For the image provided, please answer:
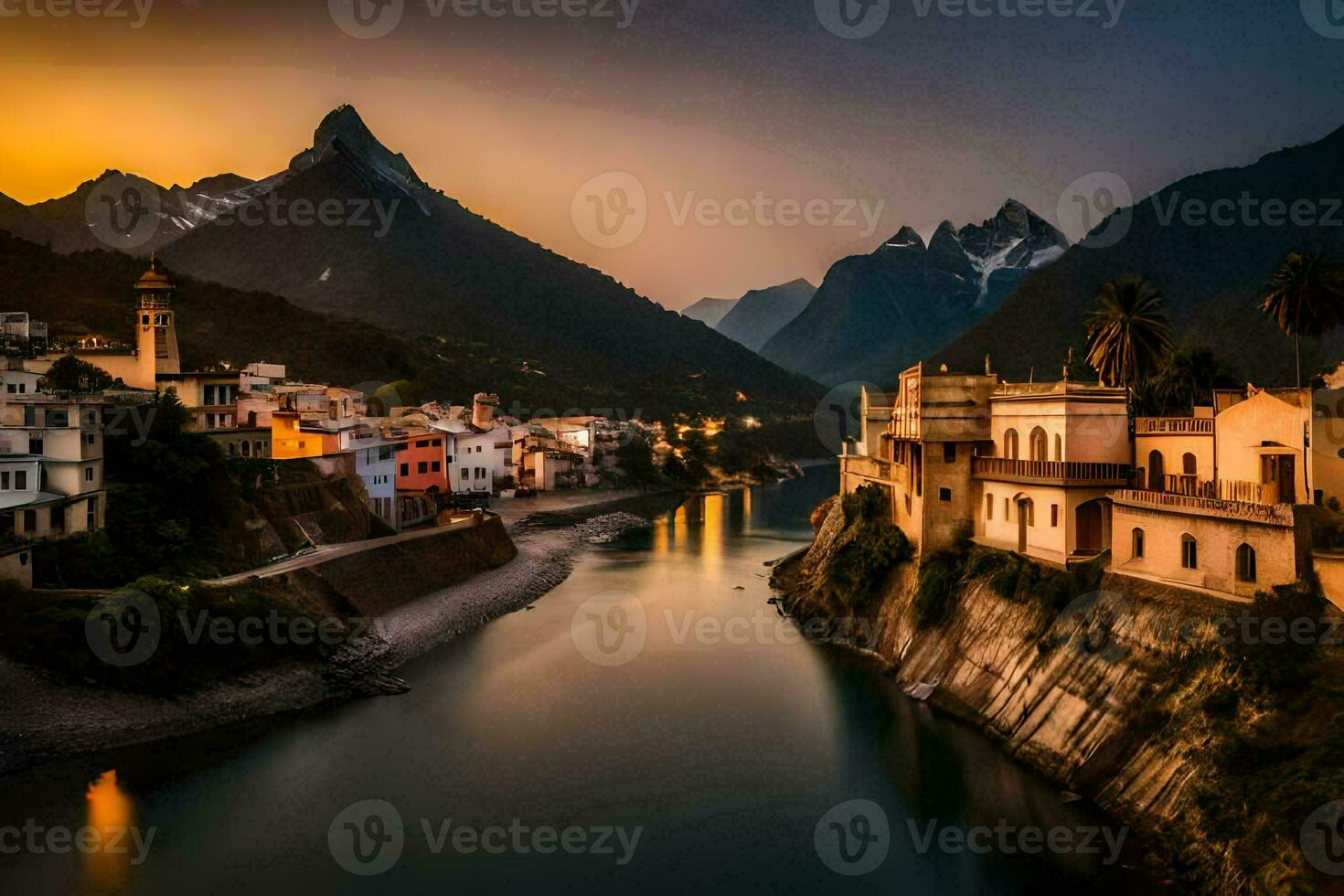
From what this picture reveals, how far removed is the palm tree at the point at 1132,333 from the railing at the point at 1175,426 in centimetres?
680

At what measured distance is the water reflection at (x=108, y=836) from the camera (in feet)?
56.7

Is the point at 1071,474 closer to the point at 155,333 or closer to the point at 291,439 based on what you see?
the point at 291,439

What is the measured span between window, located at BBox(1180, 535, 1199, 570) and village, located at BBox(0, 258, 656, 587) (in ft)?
95.7

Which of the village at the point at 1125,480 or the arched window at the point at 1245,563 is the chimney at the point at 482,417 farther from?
the arched window at the point at 1245,563

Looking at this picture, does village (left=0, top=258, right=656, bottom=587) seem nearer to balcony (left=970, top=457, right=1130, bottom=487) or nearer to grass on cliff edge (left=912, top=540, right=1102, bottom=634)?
grass on cliff edge (left=912, top=540, right=1102, bottom=634)

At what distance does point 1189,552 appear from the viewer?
20.6m

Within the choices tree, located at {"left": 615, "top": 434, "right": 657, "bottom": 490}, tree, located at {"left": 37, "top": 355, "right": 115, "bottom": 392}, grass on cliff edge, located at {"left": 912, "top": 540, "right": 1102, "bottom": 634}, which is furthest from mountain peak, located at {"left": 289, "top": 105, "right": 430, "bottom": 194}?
grass on cliff edge, located at {"left": 912, "top": 540, "right": 1102, "bottom": 634}

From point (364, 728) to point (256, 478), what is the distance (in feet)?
48.2

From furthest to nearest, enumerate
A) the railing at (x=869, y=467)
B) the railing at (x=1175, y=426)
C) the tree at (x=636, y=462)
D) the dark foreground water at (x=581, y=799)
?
the tree at (x=636, y=462), the railing at (x=869, y=467), the railing at (x=1175, y=426), the dark foreground water at (x=581, y=799)

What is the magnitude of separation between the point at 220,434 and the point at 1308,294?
40571 millimetres

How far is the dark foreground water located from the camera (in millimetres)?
17734

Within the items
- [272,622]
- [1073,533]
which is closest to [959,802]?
[1073,533]

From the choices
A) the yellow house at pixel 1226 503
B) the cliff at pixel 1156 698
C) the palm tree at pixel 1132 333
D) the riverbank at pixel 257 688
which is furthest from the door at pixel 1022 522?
the riverbank at pixel 257 688

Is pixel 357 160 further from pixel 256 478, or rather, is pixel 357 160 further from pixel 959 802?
pixel 959 802
